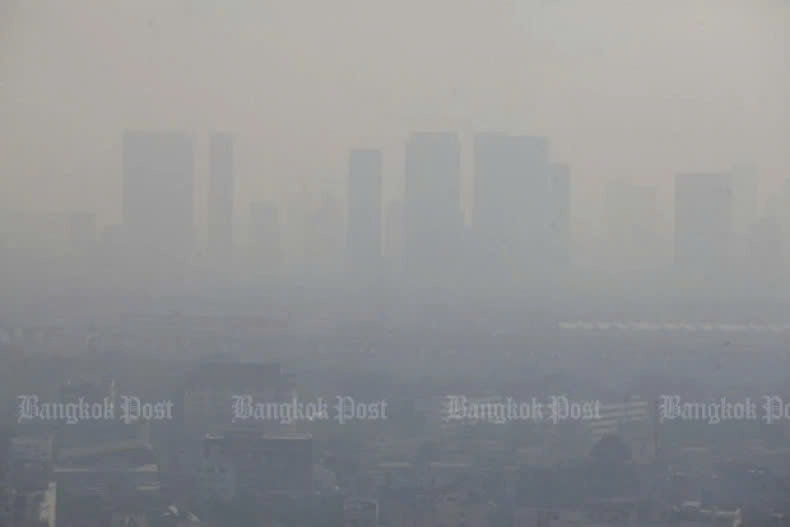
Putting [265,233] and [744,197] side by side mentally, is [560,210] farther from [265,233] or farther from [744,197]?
[265,233]

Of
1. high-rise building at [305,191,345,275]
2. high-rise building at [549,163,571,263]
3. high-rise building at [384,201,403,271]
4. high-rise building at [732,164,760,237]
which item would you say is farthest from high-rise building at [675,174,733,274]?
high-rise building at [305,191,345,275]

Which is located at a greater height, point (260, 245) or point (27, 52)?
point (27, 52)

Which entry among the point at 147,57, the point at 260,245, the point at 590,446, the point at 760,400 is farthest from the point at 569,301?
the point at 147,57

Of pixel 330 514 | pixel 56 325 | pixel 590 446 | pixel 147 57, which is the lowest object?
pixel 330 514

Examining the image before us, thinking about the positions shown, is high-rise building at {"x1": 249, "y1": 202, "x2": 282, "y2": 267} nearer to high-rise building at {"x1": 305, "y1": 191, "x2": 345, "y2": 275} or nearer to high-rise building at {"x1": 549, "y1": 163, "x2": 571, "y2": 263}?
high-rise building at {"x1": 305, "y1": 191, "x2": 345, "y2": 275}

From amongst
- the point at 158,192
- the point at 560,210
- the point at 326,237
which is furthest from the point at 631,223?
the point at 158,192

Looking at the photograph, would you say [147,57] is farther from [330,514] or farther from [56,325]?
[330,514]
